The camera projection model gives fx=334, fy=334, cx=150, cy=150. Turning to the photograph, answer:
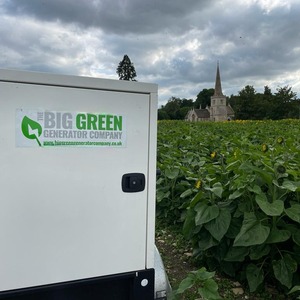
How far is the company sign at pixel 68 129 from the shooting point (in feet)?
4.71

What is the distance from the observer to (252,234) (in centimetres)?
241

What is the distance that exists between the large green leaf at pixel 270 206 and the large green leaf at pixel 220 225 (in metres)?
0.38

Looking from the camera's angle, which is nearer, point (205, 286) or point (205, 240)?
point (205, 286)

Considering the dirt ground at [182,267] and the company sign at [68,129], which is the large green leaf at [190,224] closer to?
the dirt ground at [182,267]

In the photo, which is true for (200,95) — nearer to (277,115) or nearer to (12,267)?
(277,115)

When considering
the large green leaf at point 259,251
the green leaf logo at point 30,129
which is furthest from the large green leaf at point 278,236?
the green leaf logo at point 30,129

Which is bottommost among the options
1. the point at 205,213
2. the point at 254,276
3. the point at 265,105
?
the point at 254,276

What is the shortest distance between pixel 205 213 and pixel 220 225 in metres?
0.15

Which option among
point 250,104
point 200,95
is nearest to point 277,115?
point 250,104

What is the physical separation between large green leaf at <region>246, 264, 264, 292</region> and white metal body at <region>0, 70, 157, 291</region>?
130cm

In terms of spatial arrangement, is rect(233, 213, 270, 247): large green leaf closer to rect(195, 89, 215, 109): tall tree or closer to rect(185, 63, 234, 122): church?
rect(185, 63, 234, 122): church

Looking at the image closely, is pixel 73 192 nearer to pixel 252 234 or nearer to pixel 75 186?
pixel 75 186

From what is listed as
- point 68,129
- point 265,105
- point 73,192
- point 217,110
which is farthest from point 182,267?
point 217,110

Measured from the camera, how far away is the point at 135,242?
1.67m
